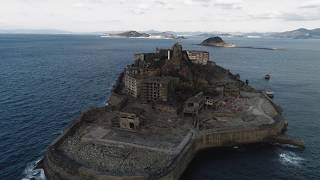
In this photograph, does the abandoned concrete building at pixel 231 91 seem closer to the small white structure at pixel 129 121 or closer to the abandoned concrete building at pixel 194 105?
the abandoned concrete building at pixel 194 105

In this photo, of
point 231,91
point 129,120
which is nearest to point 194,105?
point 129,120

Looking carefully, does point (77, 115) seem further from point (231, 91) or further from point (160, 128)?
point (231, 91)

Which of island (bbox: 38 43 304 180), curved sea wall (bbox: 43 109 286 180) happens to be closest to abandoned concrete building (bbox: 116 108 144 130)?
island (bbox: 38 43 304 180)

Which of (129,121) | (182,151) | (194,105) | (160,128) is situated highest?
(194,105)

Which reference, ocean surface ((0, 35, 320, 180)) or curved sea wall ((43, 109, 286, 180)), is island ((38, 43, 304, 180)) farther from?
ocean surface ((0, 35, 320, 180))

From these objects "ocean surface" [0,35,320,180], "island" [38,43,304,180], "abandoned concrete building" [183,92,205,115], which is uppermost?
"abandoned concrete building" [183,92,205,115]

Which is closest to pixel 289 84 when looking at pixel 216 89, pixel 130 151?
pixel 216 89

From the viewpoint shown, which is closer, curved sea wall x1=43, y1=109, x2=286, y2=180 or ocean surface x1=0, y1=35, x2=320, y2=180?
curved sea wall x1=43, y1=109, x2=286, y2=180
